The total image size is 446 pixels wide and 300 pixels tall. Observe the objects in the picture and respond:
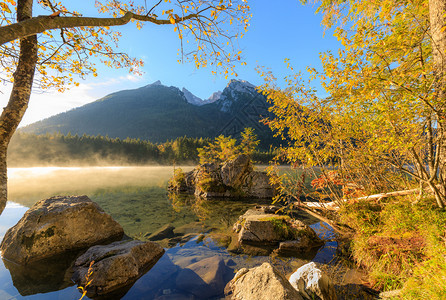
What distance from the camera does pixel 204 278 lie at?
521 centimetres

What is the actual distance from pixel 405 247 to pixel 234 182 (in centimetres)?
1615

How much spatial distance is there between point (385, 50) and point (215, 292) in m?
7.55

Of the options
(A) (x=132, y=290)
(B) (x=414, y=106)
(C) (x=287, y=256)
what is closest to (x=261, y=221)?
(C) (x=287, y=256)

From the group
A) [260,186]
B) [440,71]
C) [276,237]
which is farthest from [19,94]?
[260,186]

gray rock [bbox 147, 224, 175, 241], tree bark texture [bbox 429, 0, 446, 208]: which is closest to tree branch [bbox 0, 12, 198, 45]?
tree bark texture [bbox 429, 0, 446, 208]

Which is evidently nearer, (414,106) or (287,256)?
(414,106)

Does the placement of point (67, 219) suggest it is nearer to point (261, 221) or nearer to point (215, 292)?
point (215, 292)

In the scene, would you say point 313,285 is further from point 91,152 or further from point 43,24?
point 91,152

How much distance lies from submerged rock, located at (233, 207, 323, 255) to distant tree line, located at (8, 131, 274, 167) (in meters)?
74.5

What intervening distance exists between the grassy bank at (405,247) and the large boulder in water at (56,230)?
9725mm

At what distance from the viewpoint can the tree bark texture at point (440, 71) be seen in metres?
3.48

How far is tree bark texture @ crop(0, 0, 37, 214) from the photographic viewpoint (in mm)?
3285

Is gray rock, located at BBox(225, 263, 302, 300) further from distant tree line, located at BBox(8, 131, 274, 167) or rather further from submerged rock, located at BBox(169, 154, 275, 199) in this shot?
distant tree line, located at BBox(8, 131, 274, 167)

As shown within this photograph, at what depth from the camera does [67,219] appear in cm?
702
